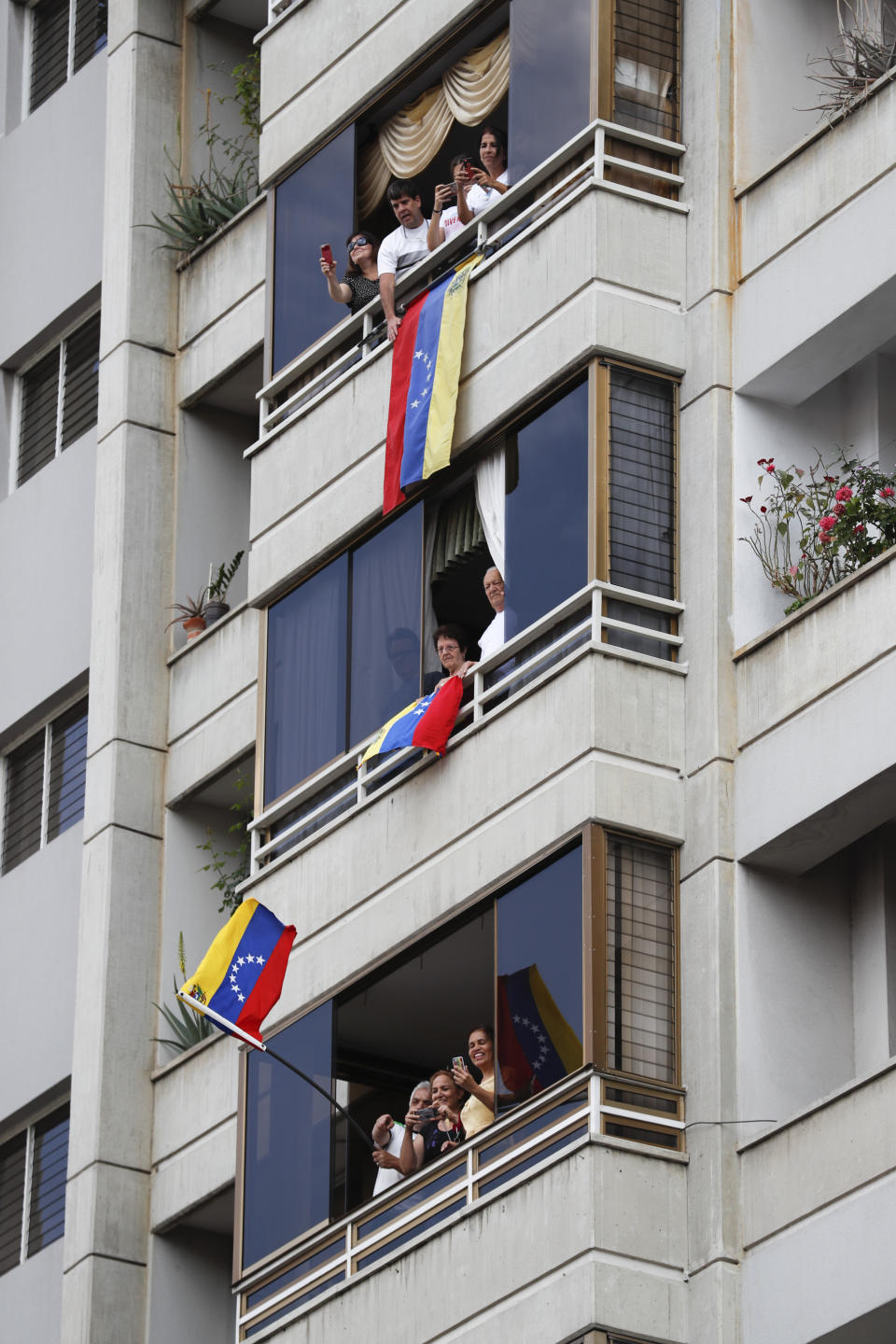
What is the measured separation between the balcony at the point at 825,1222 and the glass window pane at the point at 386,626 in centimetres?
540

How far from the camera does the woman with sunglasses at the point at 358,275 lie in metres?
28.1

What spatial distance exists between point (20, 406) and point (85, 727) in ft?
14.8

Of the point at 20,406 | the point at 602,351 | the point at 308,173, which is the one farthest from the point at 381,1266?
the point at 20,406

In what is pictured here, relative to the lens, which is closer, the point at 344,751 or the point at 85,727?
the point at 344,751

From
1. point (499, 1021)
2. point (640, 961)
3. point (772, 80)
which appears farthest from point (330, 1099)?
point (772, 80)

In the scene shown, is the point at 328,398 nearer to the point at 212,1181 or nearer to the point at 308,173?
the point at 308,173

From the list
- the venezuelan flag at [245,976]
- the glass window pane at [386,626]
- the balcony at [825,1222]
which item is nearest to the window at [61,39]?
the glass window pane at [386,626]

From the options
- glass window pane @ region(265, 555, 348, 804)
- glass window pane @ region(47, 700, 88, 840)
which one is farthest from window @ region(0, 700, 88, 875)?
glass window pane @ region(265, 555, 348, 804)

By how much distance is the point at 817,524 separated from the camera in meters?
24.3

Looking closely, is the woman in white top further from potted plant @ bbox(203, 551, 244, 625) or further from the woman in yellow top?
the woman in yellow top

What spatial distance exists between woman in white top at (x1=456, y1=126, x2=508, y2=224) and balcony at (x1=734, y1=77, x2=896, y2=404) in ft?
7.63

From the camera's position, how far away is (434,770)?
25391mm

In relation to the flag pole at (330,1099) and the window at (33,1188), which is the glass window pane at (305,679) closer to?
the flag pole at (330,1099)

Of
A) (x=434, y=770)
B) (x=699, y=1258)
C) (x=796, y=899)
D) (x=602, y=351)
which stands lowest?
(x=699, y=1258)
